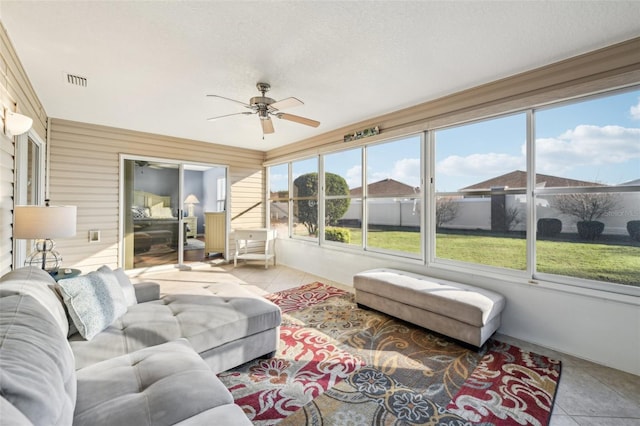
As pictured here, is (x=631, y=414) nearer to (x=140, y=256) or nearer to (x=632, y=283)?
(x=632, y=283)

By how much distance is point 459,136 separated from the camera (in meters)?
3.44

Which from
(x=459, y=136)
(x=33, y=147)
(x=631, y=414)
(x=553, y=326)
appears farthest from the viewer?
(x=33, y=147)

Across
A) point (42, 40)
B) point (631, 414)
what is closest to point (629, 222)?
point (631, 414)

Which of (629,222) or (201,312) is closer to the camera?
(201,312)

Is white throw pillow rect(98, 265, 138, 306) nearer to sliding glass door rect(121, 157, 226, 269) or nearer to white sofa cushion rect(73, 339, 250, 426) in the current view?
white sofa cushion rect(73, 339, 250, 426)

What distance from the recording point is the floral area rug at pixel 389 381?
1812 mm

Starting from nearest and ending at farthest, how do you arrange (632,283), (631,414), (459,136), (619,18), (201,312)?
(631,414), (619,18), (201,312), (632,283), (459,136)

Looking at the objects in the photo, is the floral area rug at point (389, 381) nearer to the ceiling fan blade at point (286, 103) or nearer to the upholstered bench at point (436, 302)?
the upholstered bench at point (436, 302)

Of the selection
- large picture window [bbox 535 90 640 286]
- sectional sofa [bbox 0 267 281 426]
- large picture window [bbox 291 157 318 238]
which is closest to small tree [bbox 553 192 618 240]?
large picture window [bbox 535 90 640 286]

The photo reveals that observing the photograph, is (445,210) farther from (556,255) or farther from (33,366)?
(33,366)

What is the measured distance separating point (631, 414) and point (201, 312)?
3033 mm

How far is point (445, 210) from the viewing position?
3562mm

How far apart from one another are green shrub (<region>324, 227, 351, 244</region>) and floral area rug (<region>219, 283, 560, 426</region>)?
6.80 ft

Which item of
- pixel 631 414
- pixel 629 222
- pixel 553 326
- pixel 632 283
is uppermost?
pixel 629 222
